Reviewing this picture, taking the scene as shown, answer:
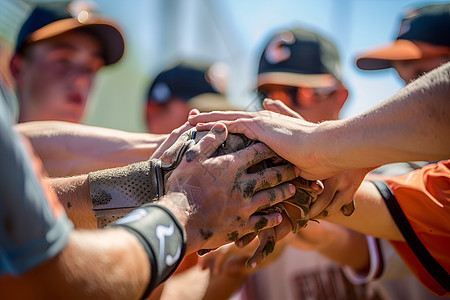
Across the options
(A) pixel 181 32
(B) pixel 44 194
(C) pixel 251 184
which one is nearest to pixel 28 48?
(C) pixel 251 184

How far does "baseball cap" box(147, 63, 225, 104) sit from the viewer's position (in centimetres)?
371

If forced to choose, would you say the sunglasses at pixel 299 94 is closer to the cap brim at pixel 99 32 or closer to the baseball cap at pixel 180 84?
the baseball cap at pixel 180 84

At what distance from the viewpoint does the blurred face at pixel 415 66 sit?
2.86 m

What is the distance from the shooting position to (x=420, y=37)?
3062mm

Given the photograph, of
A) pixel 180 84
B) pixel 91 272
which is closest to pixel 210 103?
pixel 180 84

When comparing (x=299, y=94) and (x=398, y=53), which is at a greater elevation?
(x=398, y=53)

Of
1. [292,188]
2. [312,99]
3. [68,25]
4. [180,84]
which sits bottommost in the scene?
[312,99]

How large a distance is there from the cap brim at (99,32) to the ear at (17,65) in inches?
5.8

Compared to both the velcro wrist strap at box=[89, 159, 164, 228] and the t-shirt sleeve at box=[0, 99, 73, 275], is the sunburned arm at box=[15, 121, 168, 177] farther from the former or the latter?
the t-shirt sleeve at box=[0, 99, 73, 275]

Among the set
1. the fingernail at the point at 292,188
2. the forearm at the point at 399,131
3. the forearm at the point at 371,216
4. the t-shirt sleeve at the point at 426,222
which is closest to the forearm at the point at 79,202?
the fingernail at the point at 292,188

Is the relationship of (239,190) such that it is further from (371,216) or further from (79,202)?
(371,216)

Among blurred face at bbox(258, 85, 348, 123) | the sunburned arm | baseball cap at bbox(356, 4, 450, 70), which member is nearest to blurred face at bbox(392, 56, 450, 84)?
baseball cap at bbox(356, 4, 450, 70)

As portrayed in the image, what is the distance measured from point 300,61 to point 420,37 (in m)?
1.03

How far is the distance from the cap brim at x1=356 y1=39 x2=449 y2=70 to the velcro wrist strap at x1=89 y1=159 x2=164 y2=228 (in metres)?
2.45
